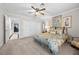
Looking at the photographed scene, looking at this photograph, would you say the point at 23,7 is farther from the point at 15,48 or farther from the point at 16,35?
the point at 15,48

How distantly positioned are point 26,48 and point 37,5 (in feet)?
2.77

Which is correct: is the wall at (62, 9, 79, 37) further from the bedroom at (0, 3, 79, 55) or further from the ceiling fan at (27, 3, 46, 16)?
the ceiling fan at (27, 3, 46, 16)

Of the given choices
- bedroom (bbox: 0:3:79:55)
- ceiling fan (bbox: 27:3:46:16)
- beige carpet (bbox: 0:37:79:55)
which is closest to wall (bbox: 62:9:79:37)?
bedroom (bbox: 0:3:79:55)

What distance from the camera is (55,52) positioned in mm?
2191

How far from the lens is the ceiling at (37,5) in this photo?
2148 millimetres

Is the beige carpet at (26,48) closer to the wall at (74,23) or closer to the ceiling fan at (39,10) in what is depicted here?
the wall at (74,23)

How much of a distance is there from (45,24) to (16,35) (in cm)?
60

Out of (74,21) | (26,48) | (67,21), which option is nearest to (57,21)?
(67,21)

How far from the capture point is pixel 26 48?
2205mm

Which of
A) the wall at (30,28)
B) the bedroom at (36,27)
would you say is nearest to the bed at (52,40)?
the bedroom at (36,27)

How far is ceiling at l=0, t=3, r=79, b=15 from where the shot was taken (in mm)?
2148

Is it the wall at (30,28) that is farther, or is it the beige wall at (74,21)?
the wall at (30,28)

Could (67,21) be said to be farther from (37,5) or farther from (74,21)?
(37,5)
